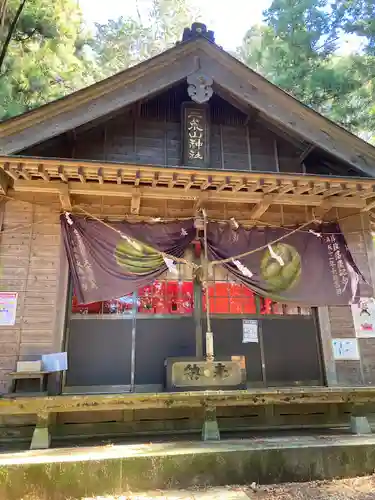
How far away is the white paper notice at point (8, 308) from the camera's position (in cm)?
613

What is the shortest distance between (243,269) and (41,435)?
165 inches

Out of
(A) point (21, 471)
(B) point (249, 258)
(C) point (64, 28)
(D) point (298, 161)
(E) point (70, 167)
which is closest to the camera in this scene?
(A) point (21, 471)

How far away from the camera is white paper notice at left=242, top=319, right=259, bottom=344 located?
695 centimetres

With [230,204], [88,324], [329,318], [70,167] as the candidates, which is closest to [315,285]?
[329,318]

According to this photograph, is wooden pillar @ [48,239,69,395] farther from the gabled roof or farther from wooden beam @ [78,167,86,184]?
the gabled roof

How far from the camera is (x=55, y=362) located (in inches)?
231

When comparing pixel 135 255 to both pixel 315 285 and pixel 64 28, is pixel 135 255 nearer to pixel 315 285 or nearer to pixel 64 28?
pixel 315 285

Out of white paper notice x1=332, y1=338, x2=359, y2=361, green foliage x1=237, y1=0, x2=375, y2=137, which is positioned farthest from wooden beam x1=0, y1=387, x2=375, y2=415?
green foliage x1=237, y1=0, x2=375, y2=137

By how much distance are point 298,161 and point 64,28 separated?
1043 centimetres

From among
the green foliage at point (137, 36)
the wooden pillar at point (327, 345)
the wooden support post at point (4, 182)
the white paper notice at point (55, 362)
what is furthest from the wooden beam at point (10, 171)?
the green foliage at point (137, 36)

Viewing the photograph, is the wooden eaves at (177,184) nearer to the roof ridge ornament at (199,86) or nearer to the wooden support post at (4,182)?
the wooden support post at (4,182)

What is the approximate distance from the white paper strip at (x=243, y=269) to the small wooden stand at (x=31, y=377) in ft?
12.2

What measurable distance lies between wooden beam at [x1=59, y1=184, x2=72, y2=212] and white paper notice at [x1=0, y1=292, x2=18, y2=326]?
173cm

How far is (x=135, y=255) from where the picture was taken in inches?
261
